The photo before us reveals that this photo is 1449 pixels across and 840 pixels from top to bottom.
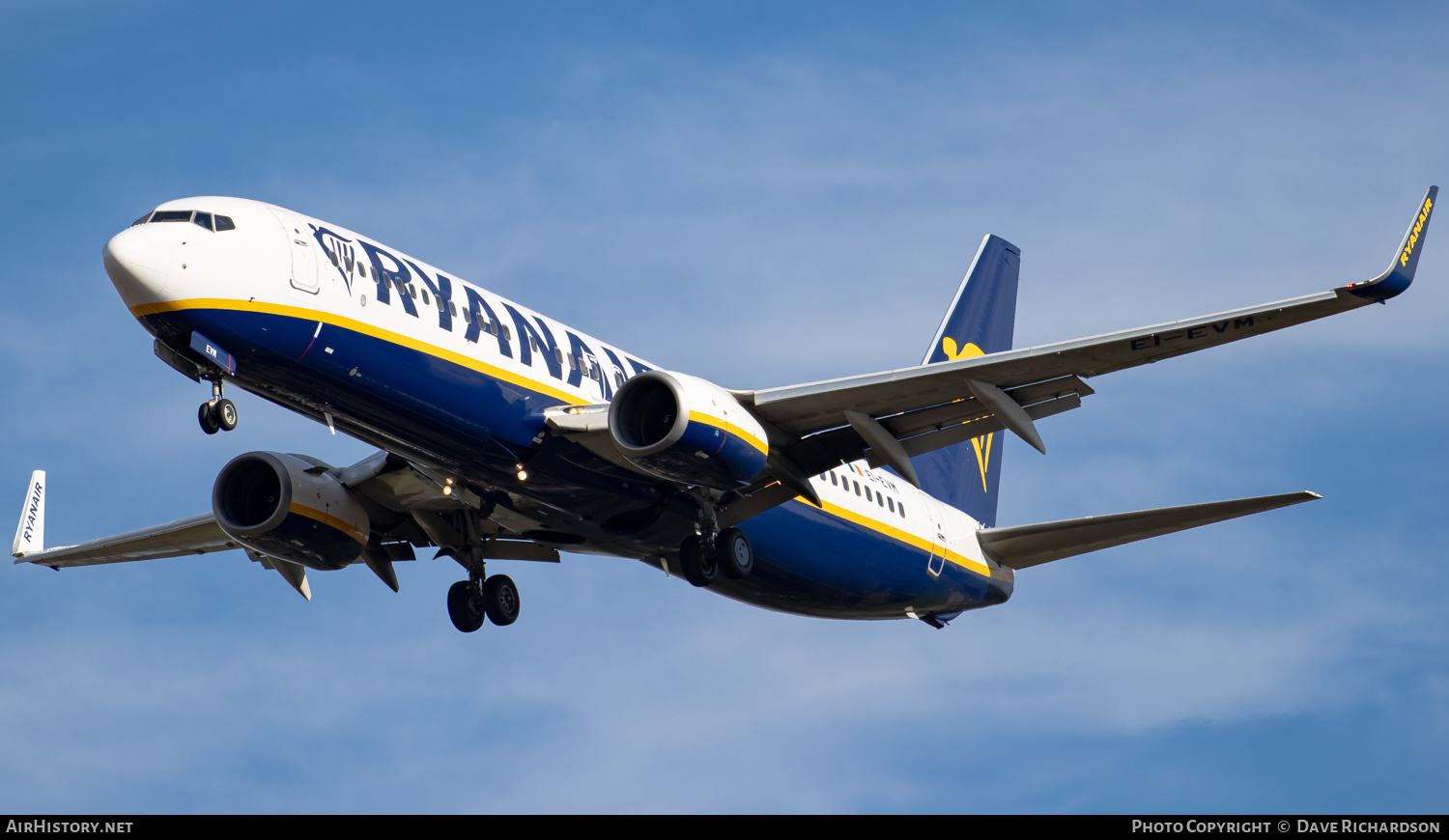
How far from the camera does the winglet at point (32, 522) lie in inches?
1403

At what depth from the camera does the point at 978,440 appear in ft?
135

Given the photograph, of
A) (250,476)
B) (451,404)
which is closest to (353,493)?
(250,476)

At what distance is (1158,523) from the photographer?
30.5 metres

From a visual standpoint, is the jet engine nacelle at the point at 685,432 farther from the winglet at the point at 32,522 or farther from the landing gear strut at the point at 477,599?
the winglet at the point at 32,522

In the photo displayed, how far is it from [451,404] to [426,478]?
4.85m

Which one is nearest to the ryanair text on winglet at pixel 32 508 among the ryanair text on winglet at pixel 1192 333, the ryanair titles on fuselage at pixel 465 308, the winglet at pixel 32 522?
the winglet at pixel 32 522

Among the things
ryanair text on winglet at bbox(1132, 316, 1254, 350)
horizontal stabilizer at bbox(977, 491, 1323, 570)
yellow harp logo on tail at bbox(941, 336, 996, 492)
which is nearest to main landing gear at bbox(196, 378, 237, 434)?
ryanair text on winglet at bbox(1132, 316, 1254, 350)

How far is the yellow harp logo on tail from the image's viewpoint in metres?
40.7

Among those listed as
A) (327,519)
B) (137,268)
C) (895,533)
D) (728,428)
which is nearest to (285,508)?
(327,519)

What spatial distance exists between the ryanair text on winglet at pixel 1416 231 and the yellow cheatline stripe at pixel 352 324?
13.2 m

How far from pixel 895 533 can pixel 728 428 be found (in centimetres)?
819

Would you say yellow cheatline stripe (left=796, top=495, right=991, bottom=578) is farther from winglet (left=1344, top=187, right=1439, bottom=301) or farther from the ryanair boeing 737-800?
winglet (left=1344, top=187, right=1439, bottom=301)

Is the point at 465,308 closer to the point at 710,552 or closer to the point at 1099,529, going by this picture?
the point at 710,552
